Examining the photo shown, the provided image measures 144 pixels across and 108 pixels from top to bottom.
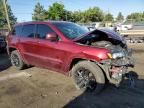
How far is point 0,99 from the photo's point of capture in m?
6.20

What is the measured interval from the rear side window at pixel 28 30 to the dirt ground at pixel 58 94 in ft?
4.65

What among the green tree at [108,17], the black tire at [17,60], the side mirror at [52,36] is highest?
the green tree at [108,17]

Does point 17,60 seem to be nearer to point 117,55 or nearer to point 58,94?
point 58,94

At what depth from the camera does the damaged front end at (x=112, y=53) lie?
237 inches

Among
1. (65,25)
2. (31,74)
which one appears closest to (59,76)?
(31,74)

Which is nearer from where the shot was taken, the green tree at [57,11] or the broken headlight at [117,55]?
the broken headlight at [117,55]

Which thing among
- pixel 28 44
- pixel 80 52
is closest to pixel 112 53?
pixel 80 52

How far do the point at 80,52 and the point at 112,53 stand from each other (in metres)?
0.83

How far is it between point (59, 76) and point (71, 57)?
175cm

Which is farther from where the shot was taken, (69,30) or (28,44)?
(28,44)

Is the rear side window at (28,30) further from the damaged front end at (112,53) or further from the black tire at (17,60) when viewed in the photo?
the damaged front end at (112,53)

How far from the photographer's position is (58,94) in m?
6.44

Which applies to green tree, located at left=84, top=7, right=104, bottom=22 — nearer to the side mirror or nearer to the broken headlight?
the side mirror

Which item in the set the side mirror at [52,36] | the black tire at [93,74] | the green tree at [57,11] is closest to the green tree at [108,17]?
the green tree at [57,11]
